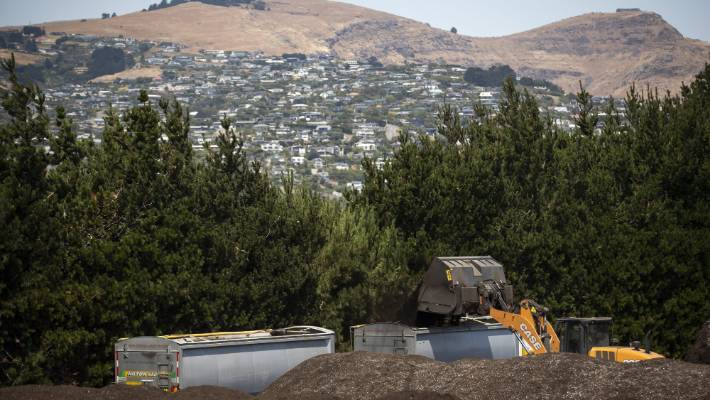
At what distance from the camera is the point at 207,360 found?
1157 inches

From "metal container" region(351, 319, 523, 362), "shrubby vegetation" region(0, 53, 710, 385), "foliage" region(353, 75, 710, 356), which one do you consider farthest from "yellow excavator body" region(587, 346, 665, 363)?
"foliage" region(353, 75, 710, 356)

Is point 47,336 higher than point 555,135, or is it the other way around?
point 555,135

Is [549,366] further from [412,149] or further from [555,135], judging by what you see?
[555,135]

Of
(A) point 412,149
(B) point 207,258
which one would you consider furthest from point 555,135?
(B) point 207,258

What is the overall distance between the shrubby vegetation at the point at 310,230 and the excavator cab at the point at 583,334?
10250 millimetres

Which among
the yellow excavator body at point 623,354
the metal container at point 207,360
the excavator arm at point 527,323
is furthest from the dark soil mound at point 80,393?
the yellow excavator body at point 623,354

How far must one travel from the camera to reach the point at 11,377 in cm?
3300

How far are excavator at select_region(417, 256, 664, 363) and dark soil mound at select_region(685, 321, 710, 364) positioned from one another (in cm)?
905

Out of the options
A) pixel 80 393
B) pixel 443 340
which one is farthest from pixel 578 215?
pixel 80 393

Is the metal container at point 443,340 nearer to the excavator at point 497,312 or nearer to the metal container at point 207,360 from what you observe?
the excavator at point 497,312

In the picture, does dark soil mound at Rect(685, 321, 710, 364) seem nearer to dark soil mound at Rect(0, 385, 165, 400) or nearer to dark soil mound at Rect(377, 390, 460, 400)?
dark soil mound at Rect(377, 390, 460, 400)

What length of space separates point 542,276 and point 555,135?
11.6 metres

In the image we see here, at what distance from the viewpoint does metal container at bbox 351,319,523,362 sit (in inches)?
1337

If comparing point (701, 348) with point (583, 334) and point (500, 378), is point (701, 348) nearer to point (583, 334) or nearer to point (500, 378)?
point (583, 334)
